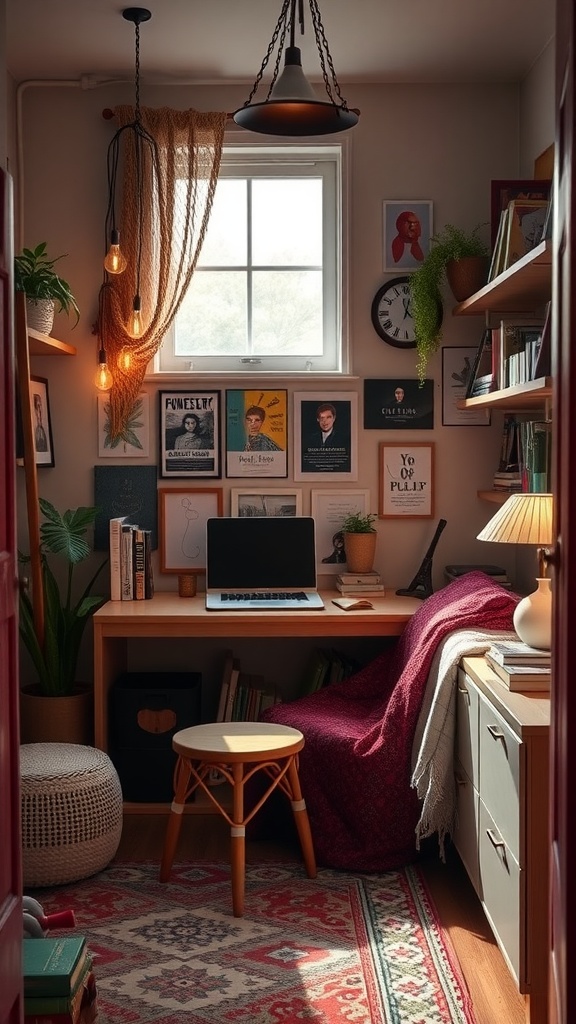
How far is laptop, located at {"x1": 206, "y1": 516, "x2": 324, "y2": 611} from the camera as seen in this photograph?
4090mm

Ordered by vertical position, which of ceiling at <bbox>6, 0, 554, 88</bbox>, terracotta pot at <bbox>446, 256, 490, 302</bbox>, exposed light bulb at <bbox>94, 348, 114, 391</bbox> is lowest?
exposed light bulb at <bbox>94, 348, 114, 391</bbox>

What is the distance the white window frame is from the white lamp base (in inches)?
66.4

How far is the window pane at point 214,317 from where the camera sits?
431 cm

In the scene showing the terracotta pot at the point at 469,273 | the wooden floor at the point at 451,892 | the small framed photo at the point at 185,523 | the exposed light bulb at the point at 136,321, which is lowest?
the wooden floor at the point at 451,892

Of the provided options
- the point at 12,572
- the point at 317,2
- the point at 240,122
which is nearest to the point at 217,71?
the point at 317,2

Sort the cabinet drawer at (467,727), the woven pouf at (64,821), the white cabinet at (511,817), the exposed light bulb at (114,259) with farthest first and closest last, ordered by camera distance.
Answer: the exposed light bulb at (114,259) → the woven pouf at (64,821) → the cabinet drawer at (467,727) → the white cabinet at (511,817)

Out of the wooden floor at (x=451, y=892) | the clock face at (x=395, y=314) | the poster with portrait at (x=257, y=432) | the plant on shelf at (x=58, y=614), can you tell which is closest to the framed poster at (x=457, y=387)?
the clock face at (x=395, y=314)

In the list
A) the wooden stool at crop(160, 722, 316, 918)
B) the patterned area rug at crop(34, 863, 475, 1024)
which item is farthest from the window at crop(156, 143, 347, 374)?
the patterned area rug at crop(34, 863, 475, 1024)

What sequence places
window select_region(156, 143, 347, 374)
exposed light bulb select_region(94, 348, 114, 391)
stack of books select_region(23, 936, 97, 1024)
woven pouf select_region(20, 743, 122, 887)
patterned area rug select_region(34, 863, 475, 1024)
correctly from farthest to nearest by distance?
window select_region(156, 143, 347, 374) → exposed light bulb select_region(94, 348, 114, 391) → woven pouf select_region(20, 743, 122, 887) → patterned area rug select_region(34, 863, 475, 1024) → stack of books select_region(23, 936, 97, 1024)

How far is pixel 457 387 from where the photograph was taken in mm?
4234

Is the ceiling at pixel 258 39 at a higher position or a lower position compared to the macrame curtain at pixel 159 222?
higher

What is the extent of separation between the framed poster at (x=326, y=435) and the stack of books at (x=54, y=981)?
7.55ft

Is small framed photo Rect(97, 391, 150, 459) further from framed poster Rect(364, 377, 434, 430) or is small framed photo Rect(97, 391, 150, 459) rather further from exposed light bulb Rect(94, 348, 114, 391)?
framed poster Rect(364, 377, 434, 430)

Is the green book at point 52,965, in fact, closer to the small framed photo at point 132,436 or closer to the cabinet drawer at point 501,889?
the cabinet drawer at point 501,889
